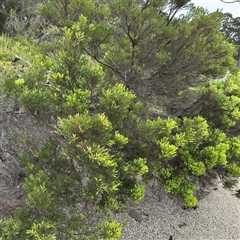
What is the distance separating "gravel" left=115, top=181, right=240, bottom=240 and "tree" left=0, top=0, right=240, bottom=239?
3.90 ft

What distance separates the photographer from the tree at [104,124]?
1.78 metres

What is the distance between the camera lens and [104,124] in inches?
63.8

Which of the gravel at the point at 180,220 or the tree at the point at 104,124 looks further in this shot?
the gravel at the point at 180,220

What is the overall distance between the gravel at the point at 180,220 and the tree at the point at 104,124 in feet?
3.90

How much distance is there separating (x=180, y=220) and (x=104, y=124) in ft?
9.32

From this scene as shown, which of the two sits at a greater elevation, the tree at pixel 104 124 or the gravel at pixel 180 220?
the tree at pixel 104 124

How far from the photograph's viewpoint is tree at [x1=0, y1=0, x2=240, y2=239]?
5.83 feet

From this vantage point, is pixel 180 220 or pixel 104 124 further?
pixel 180 220

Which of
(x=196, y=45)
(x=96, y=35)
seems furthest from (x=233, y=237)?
(x=96, y=35)

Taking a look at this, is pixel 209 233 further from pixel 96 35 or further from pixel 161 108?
pixel 96 35

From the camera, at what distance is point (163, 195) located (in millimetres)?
4176

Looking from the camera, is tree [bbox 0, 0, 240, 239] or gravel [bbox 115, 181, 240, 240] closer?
tree [bbox 0, 0, 240, 239]

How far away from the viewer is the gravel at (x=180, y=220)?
11.1 feet

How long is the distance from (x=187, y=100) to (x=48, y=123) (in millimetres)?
1952
